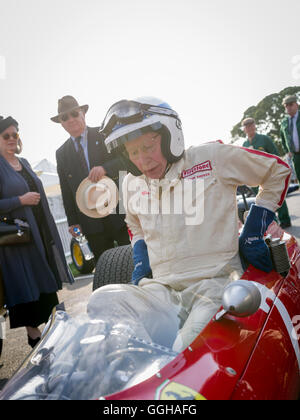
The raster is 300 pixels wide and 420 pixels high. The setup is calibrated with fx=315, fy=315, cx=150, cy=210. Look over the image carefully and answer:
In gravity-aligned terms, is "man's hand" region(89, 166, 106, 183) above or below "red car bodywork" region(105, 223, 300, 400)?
above

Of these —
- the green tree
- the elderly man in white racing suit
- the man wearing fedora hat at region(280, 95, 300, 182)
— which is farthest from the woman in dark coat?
the green tree

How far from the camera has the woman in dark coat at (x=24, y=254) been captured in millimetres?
2684

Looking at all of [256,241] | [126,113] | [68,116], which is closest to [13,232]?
[68,116]

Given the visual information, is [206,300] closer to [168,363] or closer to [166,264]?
[166,264]

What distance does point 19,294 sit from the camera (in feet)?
8.79

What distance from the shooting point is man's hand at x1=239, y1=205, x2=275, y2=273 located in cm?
151

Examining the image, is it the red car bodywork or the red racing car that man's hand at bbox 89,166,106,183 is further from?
the red car bodywork

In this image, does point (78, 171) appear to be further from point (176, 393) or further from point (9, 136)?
point (176, 393)

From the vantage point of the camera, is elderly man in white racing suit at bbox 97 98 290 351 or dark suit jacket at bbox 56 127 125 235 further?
dark suit jacket at bbox 56 127 125 235

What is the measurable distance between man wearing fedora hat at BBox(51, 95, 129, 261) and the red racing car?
1.79 meters

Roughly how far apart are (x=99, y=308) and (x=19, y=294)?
168 centimetres

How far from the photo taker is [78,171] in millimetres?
3072

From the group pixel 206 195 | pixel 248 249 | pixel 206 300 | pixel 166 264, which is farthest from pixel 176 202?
pixel 206 300

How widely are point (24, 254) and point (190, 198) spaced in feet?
5.71
